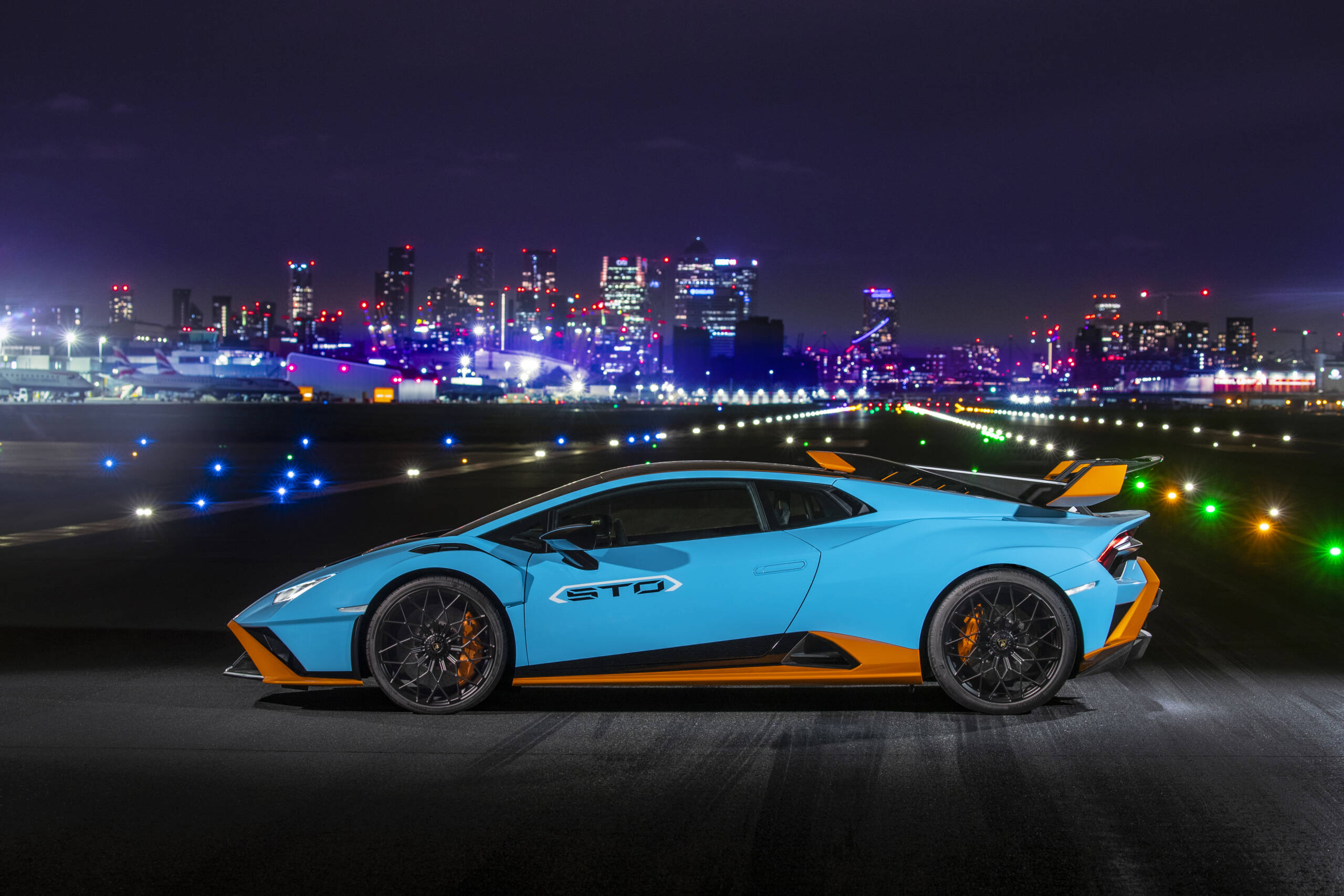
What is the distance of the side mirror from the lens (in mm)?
5805

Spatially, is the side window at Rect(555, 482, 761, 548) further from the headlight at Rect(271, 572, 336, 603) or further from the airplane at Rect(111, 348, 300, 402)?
the airplane at Rect(111, 348, 300, 402)

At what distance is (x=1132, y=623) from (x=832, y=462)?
5.81 feet

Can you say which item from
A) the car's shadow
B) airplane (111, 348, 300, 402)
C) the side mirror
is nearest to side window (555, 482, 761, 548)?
the side mirror

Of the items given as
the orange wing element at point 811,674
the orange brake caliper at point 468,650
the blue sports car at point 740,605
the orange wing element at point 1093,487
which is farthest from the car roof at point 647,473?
the orange wing element at point 1093,487

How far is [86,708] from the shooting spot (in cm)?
625

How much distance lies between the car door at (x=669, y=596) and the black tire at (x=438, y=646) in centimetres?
23

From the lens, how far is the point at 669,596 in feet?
19.0

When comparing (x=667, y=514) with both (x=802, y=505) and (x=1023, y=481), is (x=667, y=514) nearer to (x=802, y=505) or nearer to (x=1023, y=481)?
(x=1023, y=481)

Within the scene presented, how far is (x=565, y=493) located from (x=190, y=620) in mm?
4104

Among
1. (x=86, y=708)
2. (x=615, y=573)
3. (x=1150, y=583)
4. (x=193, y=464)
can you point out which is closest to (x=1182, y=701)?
(x=1150, y=583)

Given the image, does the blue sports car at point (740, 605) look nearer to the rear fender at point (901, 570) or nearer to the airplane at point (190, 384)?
the rear fender at point (901, 570)

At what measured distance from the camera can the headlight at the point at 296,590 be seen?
19.8ft

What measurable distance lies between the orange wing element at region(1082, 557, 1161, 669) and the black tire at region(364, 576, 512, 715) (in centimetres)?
294

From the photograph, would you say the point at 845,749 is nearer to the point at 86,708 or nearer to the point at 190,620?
the point at 86,708
